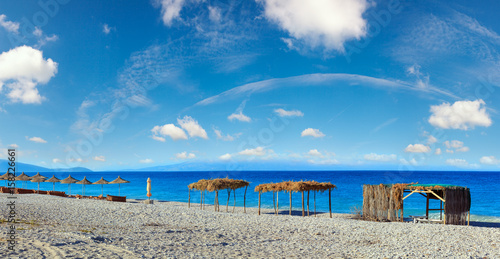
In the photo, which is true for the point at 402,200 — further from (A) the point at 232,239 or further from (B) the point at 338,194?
(B) the point at 338,194

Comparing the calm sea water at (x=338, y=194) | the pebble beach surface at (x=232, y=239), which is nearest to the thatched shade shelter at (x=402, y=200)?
the pebble beach surface at (x=232, y=239)

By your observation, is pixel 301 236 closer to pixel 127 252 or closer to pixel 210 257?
pixel 210 257

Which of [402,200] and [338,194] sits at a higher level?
[402,200]

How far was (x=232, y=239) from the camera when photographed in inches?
441

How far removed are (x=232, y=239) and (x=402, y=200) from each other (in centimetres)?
1108

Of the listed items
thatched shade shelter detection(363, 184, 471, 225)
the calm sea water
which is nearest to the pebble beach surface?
thatched shade shelter detection(363, 184, 471, 225)

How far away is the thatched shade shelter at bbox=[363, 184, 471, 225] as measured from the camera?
17.4m

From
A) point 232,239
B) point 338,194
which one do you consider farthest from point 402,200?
point 338,194

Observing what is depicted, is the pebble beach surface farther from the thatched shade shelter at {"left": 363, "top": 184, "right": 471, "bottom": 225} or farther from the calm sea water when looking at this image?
the calm sea water

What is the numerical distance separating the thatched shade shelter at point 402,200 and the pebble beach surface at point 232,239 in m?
2.64

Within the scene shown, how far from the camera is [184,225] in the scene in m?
14.2

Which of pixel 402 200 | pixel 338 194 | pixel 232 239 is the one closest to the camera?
pixel 232 239

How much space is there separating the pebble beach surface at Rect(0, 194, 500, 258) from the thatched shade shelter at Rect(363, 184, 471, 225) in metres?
2.64

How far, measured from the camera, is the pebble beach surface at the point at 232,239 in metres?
8.41
